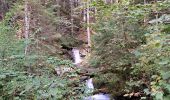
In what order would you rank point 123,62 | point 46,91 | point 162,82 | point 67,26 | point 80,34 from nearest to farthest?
point 162,82 < point 46,91 < point 123,62 < point 67,26 < point 80,34

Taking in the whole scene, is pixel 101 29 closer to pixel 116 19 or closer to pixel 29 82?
pixel 116 19

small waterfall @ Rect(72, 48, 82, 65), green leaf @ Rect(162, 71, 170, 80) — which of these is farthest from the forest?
small waterfall @ Rect(72, 48, 82, 65)

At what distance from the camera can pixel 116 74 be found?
10.6 meters

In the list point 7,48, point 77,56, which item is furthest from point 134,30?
point 77,56

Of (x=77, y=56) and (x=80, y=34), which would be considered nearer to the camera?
(x=77, y=56)

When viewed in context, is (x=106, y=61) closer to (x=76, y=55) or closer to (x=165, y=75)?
(x=165, y=75)

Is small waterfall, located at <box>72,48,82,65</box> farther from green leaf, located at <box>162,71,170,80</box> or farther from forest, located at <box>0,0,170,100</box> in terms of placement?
green leaf, located at <box>162,71,170,80</box>

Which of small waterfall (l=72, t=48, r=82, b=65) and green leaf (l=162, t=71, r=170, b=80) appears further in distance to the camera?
small waterfall (l=72, t=48, r=82, b=65)

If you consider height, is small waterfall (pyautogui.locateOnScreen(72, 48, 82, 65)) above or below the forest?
below

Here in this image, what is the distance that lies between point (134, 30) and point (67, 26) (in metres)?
18.1

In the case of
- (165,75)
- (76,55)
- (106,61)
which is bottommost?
(76,55)

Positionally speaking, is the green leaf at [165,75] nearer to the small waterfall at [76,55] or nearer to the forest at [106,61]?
the forest at [106,61]

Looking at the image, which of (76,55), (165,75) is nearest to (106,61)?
(165,75)

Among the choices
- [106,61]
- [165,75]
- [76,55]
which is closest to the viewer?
[165,75]
